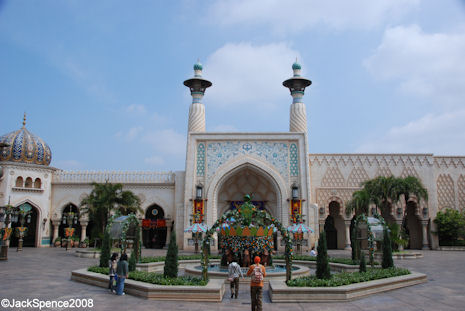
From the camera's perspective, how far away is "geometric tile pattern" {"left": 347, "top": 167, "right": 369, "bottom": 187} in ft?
85.2

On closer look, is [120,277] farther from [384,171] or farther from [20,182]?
[384,171]

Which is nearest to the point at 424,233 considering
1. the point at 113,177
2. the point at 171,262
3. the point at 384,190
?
the point at 384,190

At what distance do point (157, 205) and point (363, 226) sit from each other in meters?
16.6

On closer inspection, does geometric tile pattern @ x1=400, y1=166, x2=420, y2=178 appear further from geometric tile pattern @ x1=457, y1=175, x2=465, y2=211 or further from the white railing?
the white railing

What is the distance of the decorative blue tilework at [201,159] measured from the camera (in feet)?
82.1

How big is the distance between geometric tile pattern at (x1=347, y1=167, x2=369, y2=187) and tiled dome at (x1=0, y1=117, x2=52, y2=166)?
21345 mm

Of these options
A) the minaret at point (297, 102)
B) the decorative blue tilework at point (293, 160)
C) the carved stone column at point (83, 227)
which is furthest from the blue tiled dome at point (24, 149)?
the minaret at point (297, 102)

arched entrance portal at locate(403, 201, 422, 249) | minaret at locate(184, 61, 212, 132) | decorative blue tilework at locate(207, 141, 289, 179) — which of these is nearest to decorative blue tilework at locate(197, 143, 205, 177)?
decorative blue tilework at locate(207, 141, 289, 179)

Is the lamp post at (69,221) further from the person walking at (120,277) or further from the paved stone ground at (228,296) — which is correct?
the person walking at (120,277)

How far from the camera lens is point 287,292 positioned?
802cm

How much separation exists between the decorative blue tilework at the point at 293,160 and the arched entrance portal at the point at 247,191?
6.41 feet

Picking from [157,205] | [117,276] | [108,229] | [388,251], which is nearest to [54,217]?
[157,205]

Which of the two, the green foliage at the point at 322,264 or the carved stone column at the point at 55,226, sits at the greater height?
the carved stone column at the point at 55,226

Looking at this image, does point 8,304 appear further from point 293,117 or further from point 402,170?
point 402,170
